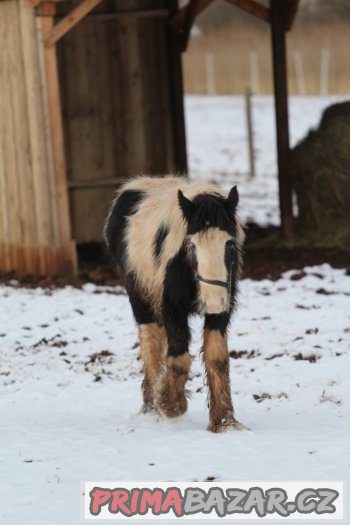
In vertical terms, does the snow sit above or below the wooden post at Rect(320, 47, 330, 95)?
below

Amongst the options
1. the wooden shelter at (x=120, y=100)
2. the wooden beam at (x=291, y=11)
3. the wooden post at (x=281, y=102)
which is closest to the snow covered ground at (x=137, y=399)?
the wooden post at (x=281, y=102)

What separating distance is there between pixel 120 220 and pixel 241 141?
22.1m

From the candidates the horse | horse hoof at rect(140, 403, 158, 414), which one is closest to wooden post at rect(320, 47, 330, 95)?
the horse

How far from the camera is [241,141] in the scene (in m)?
30.0

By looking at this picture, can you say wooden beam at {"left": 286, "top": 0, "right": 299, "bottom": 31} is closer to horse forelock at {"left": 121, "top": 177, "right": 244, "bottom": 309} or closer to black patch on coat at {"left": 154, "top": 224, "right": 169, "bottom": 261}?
horse forelock at {"left": 121, "top": 177, "right": 244, "bottom": 309}

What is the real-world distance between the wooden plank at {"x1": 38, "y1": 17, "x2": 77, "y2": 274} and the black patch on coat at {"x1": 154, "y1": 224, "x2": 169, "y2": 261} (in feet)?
19.1

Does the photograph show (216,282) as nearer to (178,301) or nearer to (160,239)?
(178,301)

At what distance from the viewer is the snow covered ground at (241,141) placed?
20922 mm

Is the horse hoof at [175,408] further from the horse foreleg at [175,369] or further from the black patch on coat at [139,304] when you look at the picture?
the black patch on coat at [139,304]

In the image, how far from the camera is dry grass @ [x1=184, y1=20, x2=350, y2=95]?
1345 inches

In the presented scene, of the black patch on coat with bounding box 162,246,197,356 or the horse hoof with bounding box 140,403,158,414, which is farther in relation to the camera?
the horse hoof with bounding box 140,403,158,414

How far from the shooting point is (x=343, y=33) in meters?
38.2

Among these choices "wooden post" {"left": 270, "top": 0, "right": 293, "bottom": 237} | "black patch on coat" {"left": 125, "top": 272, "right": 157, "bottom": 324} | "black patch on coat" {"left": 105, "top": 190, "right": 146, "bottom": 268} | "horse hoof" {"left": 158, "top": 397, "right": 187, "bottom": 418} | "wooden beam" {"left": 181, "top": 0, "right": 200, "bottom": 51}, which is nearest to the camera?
"horse hoof" {"left": 158, "top": 397, "right": 187, "bottom": 418}

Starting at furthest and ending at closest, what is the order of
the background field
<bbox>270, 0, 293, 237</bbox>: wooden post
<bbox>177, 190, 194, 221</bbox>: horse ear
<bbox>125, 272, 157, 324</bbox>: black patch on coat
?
the background field, <bbox>270, 0, 293, 237</bbox>: wooden post, <bbox>125, 272, 157, 324</bbox>: black patch on coat, <bbox>177, 190, 194, 221</bbox>: horse ear
